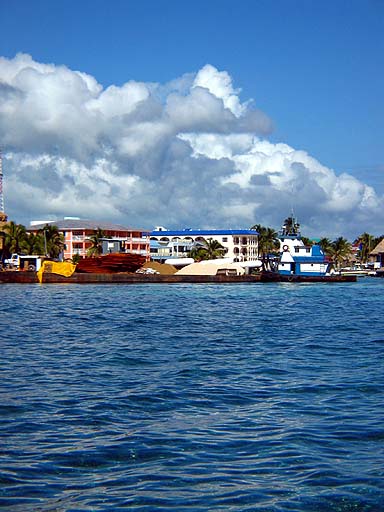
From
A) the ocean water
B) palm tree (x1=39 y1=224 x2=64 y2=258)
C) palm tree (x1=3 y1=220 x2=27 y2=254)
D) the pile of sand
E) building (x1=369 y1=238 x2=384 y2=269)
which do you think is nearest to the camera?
the ocean water

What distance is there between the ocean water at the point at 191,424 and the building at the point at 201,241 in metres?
109

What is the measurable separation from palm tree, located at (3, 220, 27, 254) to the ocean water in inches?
3288

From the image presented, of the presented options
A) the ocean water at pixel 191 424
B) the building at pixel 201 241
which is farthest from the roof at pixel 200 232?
the ocean water at pixel 191 424

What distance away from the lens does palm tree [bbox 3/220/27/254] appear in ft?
349

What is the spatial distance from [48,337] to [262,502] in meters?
18.5

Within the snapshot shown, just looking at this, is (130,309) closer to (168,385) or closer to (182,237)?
(168,385)

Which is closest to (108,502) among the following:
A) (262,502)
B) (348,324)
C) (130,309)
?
(262,502)

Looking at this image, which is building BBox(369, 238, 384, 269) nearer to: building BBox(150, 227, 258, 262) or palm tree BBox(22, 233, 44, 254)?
building BBox(150, 227, 258, 262)

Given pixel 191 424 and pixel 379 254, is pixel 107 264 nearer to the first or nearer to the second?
pixel 191 424

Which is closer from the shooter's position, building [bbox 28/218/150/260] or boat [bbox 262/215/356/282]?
boat [bbox 262/215/356/282]

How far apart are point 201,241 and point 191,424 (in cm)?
12695

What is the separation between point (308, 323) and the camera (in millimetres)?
33875

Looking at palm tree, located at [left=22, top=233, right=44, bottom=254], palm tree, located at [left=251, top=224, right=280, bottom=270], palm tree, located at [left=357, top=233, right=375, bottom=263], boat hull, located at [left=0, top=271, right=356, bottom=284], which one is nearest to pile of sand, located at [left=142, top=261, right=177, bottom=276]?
boat hull, located at [left=0, top=271, right=356, bottom=284]

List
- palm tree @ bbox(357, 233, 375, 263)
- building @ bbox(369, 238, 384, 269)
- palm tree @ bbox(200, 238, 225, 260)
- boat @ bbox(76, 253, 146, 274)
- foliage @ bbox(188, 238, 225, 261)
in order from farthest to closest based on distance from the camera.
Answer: palm tree @ bbox(357, 233, 375, 263), building @ bbox(369, 238, 384, 269), palm tree @ bbox(200, 238, 225, 260), foliage @ bbox(188, 238, 225, 261), boat @ bbox(76, 253, 146, 274)
